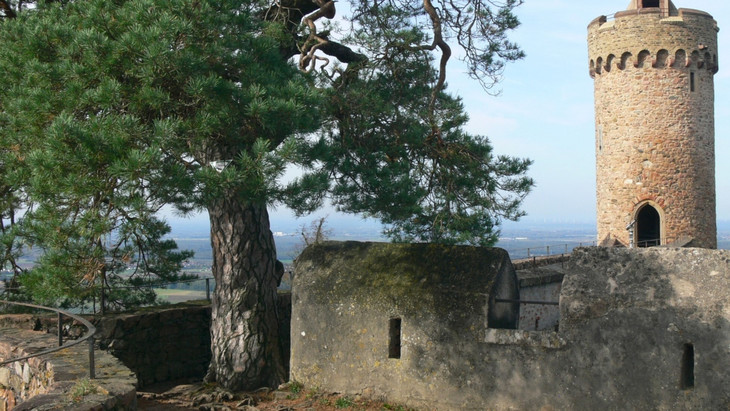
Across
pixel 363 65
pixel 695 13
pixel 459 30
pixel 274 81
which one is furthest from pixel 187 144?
pixel 695 13

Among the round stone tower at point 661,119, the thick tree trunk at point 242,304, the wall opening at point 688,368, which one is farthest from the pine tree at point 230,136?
the round stone tower at point 661,119

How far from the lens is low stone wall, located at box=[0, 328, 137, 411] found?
5883 millimetres

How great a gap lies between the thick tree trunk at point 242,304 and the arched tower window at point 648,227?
20.1 meters

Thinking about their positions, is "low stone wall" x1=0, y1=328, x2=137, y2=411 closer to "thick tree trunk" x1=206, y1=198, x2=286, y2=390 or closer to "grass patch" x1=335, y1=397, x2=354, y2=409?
"thick tree trunk" x1=206, y1=198, x2=286, y2=390

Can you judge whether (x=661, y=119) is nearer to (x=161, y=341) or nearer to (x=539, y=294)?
(x=539, y=294)

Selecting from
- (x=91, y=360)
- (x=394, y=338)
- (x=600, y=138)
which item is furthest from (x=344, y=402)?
(x=600, y=138)

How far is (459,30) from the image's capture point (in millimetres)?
10984

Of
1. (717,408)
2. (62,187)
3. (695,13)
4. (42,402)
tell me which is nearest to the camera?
(42,402)

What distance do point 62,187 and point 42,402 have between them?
215cm

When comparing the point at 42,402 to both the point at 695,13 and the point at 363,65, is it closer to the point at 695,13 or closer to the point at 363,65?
the point at 363,65

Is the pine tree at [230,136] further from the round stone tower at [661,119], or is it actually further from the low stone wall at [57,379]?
the round stone tower at [661,119]

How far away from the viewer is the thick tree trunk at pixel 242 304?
30.9 feet

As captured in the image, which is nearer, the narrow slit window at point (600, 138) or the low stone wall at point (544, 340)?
the low stone wall at point (544, 340)

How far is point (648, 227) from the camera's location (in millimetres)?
27375
